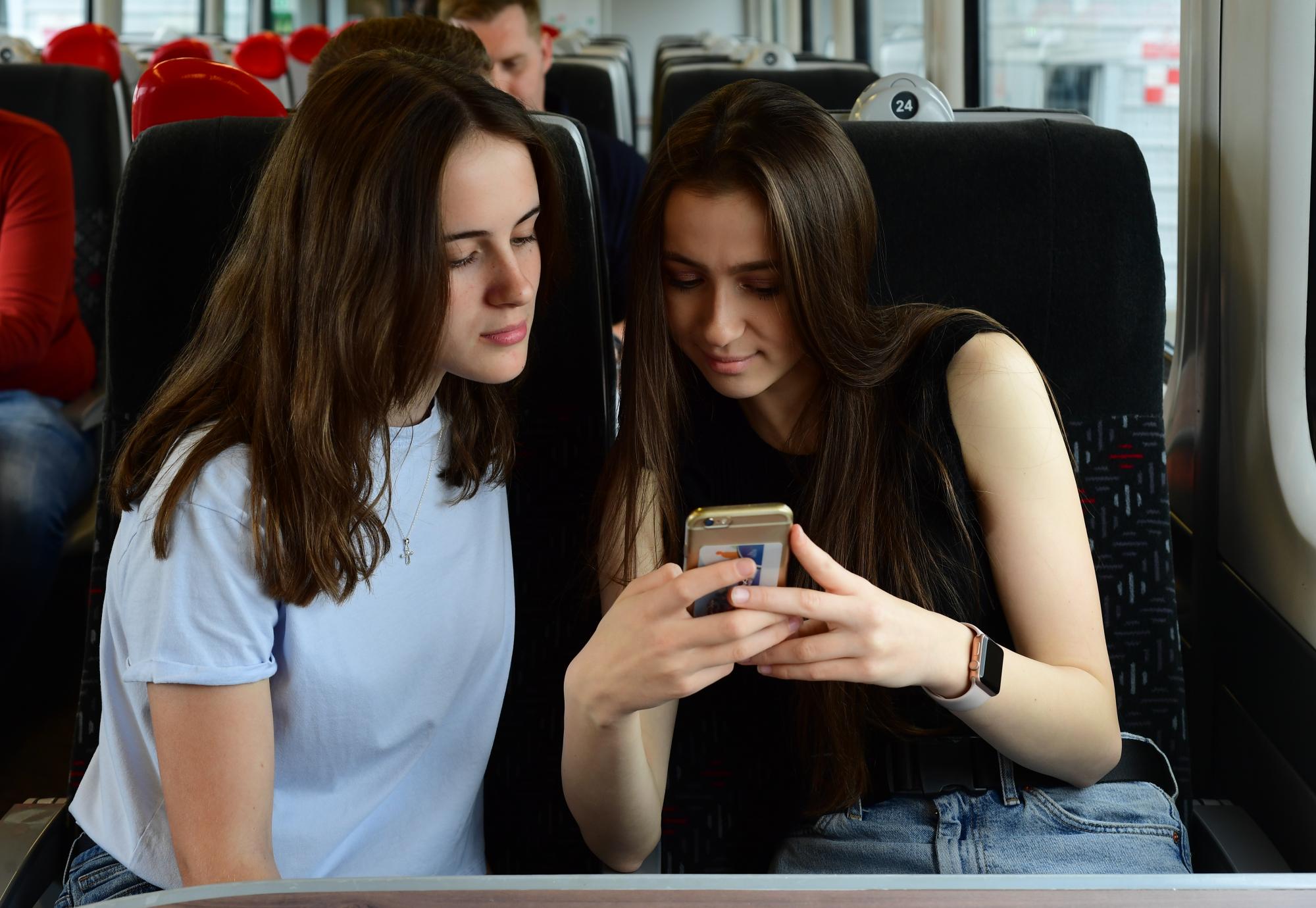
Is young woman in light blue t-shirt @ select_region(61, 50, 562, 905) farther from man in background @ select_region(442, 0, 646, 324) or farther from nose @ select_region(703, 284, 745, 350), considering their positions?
man in background @ select_region(442, 0, 646, 324)

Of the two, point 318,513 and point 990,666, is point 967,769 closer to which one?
point 990,666

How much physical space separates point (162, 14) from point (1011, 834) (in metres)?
7.87

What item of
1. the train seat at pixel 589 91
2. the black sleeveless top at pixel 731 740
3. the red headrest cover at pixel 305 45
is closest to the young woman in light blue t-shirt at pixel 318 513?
the black sleeveless top at pixel 731 740

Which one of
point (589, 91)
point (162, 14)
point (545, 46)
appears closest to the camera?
point (545, 46)

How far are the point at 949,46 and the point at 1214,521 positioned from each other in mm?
1982

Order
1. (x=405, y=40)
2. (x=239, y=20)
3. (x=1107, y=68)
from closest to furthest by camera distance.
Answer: (x=405, y=40)
(x=1107, y=68)
(x=239, y=20)

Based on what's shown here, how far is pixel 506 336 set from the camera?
970 millimetres

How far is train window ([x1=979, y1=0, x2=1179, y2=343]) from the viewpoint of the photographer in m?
1.86

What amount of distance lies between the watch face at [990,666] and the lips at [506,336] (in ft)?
1.46

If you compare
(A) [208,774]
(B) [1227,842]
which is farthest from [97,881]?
(B) [1227,842]

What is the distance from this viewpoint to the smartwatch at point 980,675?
90 centimetres

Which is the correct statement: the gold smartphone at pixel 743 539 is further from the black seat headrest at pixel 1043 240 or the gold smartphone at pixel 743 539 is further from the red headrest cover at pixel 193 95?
the red headrest cover at pixel 193 95

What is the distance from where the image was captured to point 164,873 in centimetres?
94

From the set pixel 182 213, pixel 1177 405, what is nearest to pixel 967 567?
pixel 1177 405
